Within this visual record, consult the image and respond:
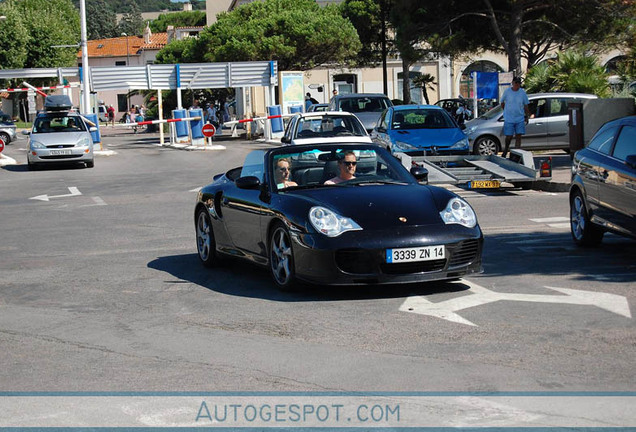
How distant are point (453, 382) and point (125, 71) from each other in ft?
119

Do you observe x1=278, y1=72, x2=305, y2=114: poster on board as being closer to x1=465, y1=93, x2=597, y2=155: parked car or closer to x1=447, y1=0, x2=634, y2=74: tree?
x1=447, y1=0, x2=634, y2=74: tree

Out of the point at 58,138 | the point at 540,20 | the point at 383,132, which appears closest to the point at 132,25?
the point at 540,20

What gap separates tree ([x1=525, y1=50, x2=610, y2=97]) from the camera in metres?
29.2

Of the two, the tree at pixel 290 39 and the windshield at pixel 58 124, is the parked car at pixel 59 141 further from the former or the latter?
the tree at pixel 290 39

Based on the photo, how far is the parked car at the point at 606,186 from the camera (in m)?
10.1

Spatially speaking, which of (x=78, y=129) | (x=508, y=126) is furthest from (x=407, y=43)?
(x=508, y=126)

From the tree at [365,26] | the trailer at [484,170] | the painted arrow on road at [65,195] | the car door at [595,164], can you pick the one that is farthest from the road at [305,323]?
the tree at [365,26]

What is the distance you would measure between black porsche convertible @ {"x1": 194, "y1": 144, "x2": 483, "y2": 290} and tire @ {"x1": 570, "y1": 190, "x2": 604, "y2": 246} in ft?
7.65

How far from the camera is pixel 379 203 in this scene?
29.2ft

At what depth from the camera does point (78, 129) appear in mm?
29234

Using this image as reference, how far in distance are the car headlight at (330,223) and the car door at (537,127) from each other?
18.0 meters

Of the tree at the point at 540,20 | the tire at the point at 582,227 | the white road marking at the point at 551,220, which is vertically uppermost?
the tree at the point at 540,20

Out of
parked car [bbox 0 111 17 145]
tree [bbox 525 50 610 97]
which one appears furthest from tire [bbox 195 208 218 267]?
parked car [bbox 0 111 17 145]

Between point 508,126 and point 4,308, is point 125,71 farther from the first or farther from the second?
point 4,308
